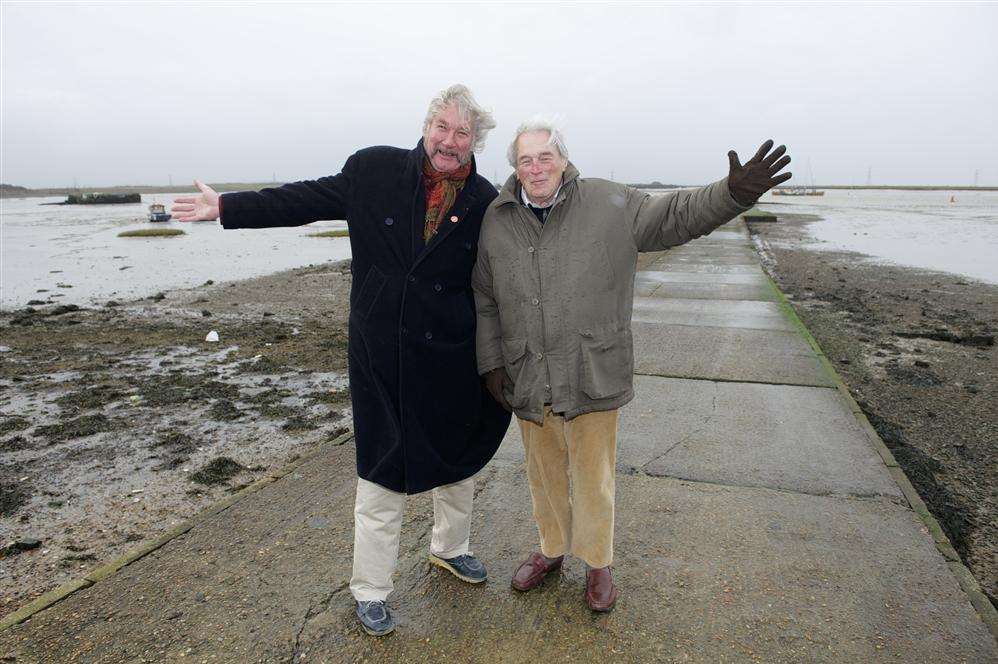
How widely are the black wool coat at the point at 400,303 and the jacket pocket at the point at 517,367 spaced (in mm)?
162

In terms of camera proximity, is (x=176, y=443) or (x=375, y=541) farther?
(x=176, y=443)

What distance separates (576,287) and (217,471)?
11.0ft

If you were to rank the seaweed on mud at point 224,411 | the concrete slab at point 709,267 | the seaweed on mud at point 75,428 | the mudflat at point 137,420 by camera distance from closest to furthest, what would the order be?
the mudflat at point 137,420, the seaweed on mud at point 75,428, the seaweed on mud at point 224,411, the concrete slab at point 709,267

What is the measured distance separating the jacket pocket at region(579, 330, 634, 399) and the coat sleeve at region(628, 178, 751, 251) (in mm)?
399

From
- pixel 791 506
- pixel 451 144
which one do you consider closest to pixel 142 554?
pixel 451 144

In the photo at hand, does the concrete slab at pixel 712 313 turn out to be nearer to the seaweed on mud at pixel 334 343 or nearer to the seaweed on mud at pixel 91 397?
the seaweed on mud at pixel 334 343

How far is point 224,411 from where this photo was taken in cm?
628

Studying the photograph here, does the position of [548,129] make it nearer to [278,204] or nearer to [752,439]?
[278,204]

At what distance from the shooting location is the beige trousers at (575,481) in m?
2.85

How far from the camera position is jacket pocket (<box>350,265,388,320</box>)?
2.76 m

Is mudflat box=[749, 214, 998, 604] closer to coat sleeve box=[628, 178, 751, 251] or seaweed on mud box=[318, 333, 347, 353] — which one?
coat sleeve box=[628, 178, 751, 251]

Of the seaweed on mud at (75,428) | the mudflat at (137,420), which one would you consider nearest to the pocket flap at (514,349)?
the mudflat at (137,420)

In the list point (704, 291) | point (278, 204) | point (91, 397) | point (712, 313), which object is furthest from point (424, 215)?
point (704, 291)

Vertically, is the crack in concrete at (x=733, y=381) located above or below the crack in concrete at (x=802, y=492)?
above
